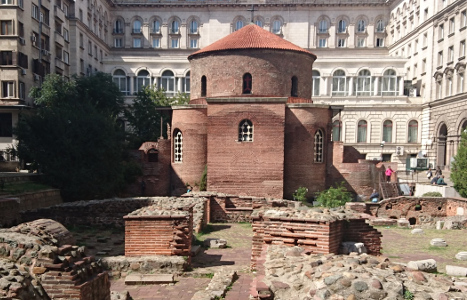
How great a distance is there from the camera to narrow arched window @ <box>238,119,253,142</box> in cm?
1834

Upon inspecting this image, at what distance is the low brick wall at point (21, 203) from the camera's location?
11703mm

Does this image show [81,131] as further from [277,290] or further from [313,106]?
[277,290]

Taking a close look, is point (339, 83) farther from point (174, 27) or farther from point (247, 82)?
point (174, 27)

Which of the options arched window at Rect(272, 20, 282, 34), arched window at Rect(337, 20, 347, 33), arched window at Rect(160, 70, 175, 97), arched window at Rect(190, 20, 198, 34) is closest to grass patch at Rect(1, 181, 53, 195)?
arched window at Rect(160, 70, 175, 97)

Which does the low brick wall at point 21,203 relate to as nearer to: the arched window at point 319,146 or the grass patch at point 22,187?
the grass patch at point 22,187

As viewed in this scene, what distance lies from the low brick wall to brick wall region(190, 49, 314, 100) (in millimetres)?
10580

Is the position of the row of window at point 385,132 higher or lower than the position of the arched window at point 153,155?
higher

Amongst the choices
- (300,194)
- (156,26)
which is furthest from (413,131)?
(156,26)

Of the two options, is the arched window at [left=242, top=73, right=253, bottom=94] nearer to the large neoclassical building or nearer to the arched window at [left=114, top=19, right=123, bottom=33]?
the large neoclassical building

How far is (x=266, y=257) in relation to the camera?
6.13 m

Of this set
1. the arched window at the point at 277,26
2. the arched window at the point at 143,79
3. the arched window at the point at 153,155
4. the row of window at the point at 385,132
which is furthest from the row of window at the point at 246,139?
the arched window at the point at 277,26

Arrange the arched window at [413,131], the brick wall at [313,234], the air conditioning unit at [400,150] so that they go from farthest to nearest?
the arched window at [413,131] → the air conditioning unit at [400,150] → the brick wall at [313,234]

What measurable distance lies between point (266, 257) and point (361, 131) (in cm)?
3312

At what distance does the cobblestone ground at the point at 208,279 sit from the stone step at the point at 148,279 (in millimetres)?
108
